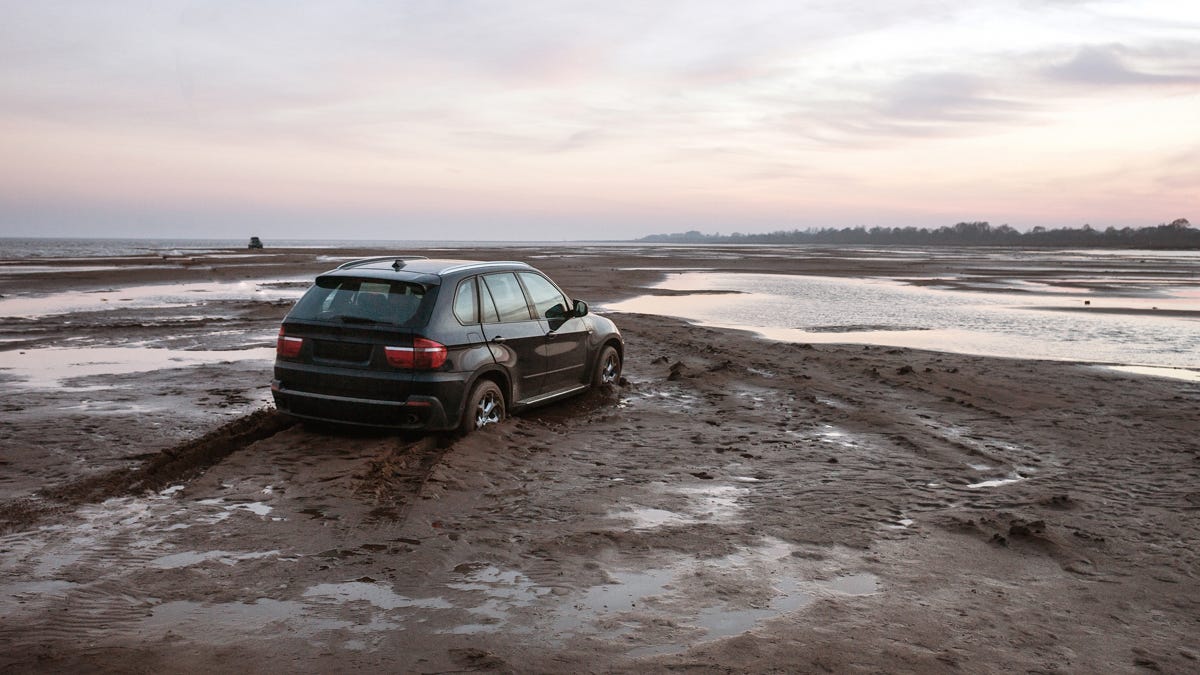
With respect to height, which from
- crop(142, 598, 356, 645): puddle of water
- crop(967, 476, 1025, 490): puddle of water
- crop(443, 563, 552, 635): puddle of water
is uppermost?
crop(142, 598, 356, 645): puddle of water

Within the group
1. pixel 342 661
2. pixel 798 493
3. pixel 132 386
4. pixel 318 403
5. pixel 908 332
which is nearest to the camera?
pixel 342 661

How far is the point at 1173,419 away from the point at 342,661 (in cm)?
916

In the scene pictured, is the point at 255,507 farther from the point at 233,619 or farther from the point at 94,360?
→ the point at 94,360

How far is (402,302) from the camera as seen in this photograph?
7.66 meters

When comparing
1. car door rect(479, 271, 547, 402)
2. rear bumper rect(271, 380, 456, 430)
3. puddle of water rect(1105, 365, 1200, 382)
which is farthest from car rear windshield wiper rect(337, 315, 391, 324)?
puddle of water rect(1105, 365, 1200, 382)

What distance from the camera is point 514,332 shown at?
8555mm

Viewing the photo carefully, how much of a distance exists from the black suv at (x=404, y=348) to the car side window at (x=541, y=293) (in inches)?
19.2

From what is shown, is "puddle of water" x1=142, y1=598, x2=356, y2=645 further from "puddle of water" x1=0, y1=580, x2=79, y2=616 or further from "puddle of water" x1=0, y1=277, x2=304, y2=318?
"puddle of water" x1=0, y1=277, x2=304, y2=318

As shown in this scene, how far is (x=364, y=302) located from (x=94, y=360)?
7.30 meters

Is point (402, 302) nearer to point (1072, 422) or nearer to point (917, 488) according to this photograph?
point (917, 488)

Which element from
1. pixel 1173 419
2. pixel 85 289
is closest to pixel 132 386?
pixel 1173 419

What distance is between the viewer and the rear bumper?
7.38 metres

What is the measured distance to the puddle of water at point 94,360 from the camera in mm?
11375

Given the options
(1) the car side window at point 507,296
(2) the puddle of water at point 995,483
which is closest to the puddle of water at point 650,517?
(2) the puddle of water at point 995,483
